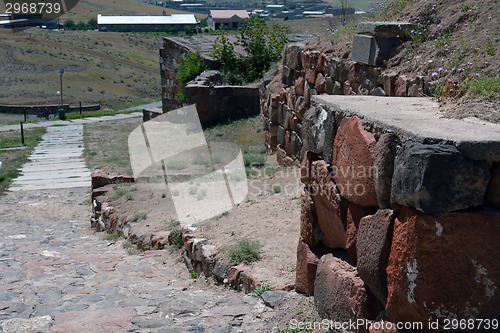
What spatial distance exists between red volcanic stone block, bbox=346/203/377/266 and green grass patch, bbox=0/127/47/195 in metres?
11.5

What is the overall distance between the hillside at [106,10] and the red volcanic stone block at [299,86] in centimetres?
10810

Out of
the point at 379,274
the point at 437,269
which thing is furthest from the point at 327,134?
the point at 437,269

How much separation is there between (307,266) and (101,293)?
6.60ft

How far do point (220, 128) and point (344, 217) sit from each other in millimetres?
10674

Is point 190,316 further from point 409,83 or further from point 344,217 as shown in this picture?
point 409,83

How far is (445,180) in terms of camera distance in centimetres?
214

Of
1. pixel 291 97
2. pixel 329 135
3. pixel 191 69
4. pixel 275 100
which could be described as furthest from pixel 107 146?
pixel 329 135

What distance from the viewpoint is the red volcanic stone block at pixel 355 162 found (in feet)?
8.61

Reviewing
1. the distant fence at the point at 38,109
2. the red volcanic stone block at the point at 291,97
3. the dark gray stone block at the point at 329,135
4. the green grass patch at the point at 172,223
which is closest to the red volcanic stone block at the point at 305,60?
the red volcanic stone block at the point at 291,97

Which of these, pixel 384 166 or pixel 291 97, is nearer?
pixel 384 166

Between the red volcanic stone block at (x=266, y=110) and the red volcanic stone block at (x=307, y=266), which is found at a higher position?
the red volcanic stone block at (x=307, y=266)

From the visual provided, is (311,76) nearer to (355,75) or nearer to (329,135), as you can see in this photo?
(355,75)

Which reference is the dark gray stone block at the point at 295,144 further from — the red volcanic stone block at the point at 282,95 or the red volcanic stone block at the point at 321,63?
the red volcanic stone block at the point at 321,63

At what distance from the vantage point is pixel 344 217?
3023mm
